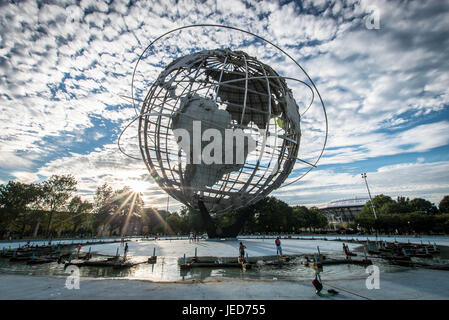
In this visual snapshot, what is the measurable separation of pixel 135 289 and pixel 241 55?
56.2 feet

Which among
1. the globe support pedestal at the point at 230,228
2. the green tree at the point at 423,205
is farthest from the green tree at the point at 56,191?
the green tree at the point at 423,205

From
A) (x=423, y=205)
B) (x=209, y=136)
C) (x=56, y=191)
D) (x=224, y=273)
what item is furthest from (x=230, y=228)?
(x=423, y=205)

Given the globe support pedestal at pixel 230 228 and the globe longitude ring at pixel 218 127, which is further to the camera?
the globe support pedestal at pixel 230 228

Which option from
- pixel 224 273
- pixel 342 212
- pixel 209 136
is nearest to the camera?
pixel 224 273

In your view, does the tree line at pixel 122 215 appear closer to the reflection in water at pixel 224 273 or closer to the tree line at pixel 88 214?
the tree line at pixel 88 214

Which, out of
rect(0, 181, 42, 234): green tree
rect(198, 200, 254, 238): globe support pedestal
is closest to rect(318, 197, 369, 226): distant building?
rect(198, 200, 254, 238): globe support pedestal

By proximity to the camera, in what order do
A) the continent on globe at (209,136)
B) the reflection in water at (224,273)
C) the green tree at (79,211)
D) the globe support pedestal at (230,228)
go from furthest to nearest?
the green tree at (79,211) < the globe support pedestal at (230,228) < the continent on globe at (209,136) < the reflection in water at (224,273)

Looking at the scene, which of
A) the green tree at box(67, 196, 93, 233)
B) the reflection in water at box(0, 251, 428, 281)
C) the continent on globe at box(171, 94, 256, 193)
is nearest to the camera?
the reflection in water at box(0, 251, 428, 281)

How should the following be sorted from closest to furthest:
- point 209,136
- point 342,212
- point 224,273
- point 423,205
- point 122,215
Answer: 1. point 224,273
2. point 209,136
3. point 122,215
4. point 423,205
5. point 342,212

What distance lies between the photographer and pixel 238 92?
62.4 feet

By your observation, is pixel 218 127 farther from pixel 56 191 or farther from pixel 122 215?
pixel 122 215

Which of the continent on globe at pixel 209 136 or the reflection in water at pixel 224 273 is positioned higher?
the continent on globe at pixel 209 136

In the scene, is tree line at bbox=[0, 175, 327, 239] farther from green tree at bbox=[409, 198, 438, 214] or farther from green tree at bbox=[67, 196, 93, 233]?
green tree at bbox=[409, 198, 438, 214]

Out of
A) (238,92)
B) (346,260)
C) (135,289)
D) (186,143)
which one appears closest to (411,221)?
(346,260)
